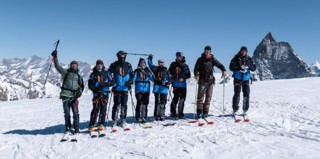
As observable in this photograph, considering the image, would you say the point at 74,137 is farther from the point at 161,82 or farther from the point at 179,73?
the point at 179,73

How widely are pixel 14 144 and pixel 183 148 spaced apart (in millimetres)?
5946

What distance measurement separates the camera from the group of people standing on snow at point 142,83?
1114cm

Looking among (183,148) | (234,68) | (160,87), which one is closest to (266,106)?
(234,68)

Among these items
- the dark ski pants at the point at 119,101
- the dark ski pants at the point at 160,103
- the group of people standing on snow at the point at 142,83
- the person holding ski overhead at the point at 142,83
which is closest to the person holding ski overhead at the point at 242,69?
the group of people standing on snow at the point at 142,83

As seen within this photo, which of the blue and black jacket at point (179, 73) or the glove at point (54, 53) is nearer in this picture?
the glove at point (54, 53)

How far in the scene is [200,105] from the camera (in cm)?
1237

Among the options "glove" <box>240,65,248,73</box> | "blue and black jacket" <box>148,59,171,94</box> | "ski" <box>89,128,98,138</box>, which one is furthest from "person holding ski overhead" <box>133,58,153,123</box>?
"glove" <box>240,65,248,73</box>

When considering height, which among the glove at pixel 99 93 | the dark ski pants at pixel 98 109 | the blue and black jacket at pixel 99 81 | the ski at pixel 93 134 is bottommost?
A: the ski at pixel 93 134

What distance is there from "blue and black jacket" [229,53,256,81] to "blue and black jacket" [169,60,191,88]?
1885 mm

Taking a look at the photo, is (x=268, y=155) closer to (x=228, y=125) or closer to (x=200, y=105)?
(x=228, y=125)

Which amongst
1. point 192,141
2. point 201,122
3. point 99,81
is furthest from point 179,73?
point 192,141

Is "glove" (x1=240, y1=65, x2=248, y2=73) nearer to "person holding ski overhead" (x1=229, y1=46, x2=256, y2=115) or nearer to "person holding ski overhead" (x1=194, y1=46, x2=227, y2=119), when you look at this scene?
"person holding ski overhead" (x1=229, y1=46, x2=256, y2=115)

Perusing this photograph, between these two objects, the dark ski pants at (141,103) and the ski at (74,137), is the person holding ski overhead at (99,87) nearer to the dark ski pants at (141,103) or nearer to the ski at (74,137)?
the ski at (74,137)

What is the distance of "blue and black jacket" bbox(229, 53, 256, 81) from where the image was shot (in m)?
12.5
